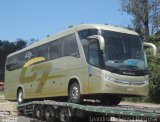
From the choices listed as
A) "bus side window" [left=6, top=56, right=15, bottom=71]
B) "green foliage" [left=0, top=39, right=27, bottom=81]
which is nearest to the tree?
"bus side window" [left=6, top=56, right=15, bottom=71]

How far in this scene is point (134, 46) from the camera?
1761 centimetres

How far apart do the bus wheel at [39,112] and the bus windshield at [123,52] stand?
16.8 ft

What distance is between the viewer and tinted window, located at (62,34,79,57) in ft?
60.3

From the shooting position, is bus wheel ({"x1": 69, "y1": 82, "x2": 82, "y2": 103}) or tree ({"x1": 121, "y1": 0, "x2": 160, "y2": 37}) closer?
bus wheel ({"x1": 69, "y1": 82, "x2": 82, "y2": 103})

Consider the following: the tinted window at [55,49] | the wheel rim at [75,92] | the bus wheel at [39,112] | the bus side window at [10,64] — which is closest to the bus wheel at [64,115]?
the wheel rim at [75,92]

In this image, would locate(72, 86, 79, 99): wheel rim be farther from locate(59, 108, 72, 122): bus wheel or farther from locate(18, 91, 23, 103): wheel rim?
locate(18, 91, 23, 103): wheel rim

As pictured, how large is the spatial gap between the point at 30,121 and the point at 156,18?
35484mm

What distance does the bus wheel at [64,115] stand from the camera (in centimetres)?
1716

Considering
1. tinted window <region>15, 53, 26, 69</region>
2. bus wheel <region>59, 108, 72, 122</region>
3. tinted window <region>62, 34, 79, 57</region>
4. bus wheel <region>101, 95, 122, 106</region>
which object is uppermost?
tinted window <region>15, 53, 26, 69</region>

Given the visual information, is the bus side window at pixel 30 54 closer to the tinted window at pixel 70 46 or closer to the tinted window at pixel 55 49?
the tinted window at pixel 55 49

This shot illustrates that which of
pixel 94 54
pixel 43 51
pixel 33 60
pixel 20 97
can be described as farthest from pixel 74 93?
pixel 20 97

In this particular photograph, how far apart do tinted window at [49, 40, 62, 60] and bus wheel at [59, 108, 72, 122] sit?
3.31m

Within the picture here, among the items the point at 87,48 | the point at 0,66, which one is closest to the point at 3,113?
the point at 87,48

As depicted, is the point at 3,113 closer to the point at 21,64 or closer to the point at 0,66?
the point at 21,64
